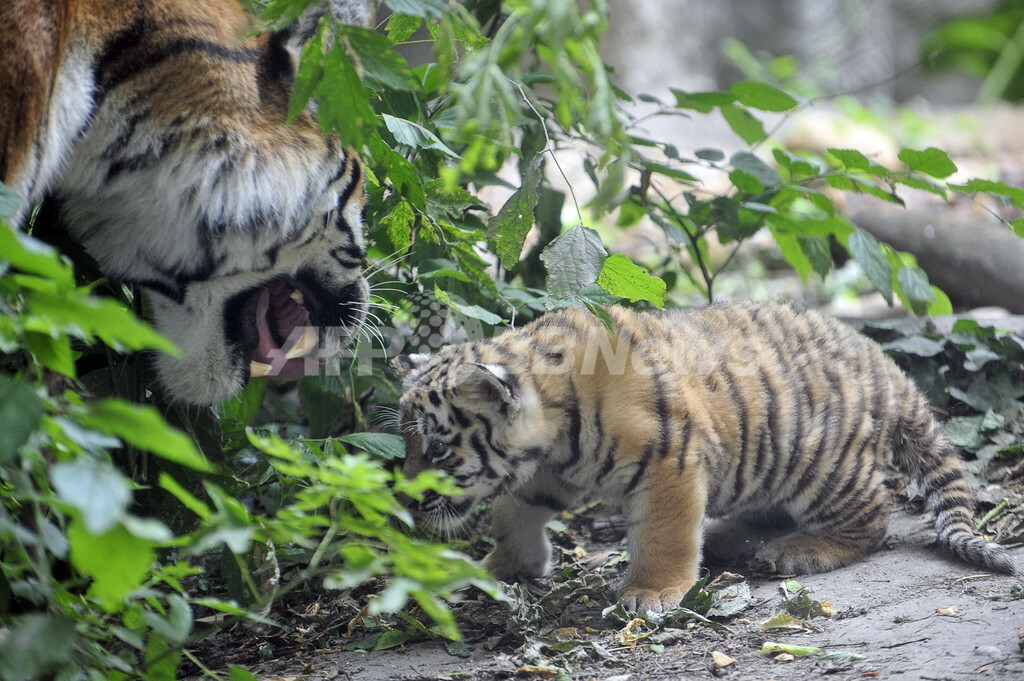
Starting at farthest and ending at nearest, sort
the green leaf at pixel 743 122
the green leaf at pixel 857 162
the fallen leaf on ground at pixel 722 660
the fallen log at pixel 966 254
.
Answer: the fallen log at pixel 966 254 → the green leaf at pixel 743 122 → the green leaf at pixel 857 162 → the fallen leaf on ground at pixel 722 660

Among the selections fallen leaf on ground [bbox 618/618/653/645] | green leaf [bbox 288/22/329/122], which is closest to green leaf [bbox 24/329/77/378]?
green leaf [bbox 288/22/329/122]

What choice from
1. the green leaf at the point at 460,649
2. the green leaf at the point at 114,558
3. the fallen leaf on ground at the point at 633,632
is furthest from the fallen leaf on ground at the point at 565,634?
the green leaf at the point at 114,558

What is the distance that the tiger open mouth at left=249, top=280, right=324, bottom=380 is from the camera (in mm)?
2389

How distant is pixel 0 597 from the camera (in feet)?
5.08

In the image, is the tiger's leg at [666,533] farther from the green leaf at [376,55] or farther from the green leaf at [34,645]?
the green leaf at [34,645]

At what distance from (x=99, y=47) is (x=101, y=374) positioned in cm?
91

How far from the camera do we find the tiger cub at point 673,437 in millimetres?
2607

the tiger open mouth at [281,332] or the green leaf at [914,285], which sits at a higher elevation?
the green leaf at [914,285]

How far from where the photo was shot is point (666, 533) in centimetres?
257

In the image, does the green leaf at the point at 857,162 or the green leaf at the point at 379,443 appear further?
the green leaf at the point at 857,162

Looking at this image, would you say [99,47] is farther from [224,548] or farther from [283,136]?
[224,548]

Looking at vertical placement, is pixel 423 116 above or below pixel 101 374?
above

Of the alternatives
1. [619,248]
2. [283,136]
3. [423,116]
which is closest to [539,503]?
[423,116]

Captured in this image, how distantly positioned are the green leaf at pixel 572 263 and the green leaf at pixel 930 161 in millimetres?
1400
